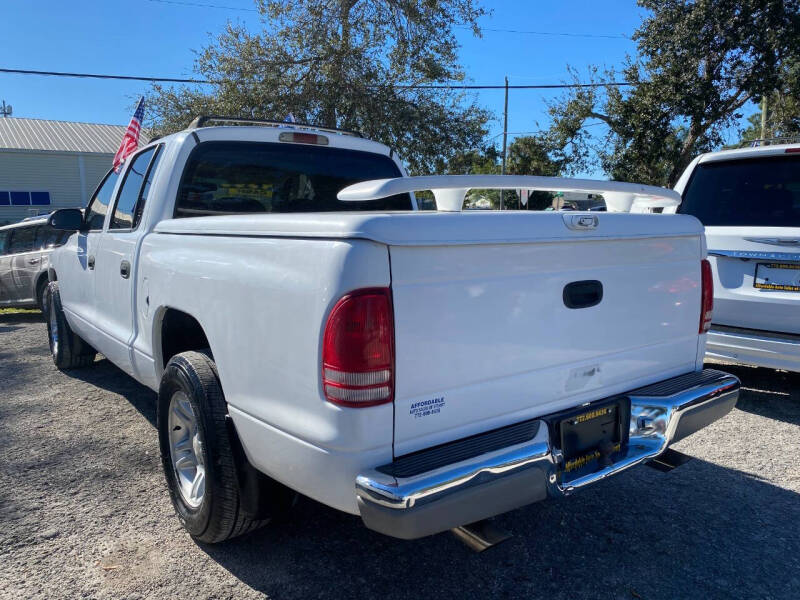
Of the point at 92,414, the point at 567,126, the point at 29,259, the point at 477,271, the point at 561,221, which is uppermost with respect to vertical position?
the point at 567,126

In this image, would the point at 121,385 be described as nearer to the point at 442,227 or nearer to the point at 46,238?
the point at 442,227

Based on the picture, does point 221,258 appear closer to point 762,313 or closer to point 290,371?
point 290,371

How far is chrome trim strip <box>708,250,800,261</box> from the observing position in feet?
14.6

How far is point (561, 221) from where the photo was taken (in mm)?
2438

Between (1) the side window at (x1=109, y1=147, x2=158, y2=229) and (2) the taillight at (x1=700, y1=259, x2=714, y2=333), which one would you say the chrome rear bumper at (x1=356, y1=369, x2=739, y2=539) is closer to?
(2) the taillight at (x1=700, y1=259, x2=714, y2=333)

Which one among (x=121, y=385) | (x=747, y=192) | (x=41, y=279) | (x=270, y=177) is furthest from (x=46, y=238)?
(x=747, y=192)

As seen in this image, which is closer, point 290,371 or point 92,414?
point 290,371

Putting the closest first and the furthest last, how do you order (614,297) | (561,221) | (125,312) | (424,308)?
(424,308), (561,221), (614,297), (125,312)

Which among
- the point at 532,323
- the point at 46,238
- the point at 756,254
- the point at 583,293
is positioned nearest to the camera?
the point at 532,323

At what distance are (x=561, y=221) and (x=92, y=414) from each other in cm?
409

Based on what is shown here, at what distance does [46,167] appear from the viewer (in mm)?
30938

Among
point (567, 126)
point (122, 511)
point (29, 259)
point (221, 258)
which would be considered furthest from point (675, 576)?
point (567, 126)

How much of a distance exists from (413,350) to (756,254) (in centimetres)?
368

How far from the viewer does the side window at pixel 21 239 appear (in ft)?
34.1
